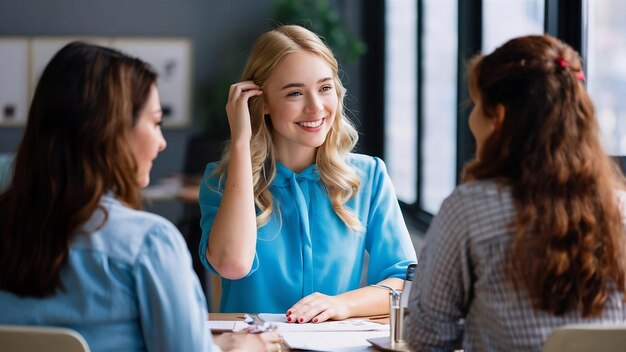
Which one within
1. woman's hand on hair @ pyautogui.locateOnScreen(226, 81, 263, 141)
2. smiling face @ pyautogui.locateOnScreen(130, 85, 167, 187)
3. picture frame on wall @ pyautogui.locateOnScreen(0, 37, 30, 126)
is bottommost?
picture frame on wall @ pyautogui.locateOnScreen(0, 37, 30, 126)

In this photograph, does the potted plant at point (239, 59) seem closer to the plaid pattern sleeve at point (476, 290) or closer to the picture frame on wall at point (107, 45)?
the picture frame on wall at point (107, 45)

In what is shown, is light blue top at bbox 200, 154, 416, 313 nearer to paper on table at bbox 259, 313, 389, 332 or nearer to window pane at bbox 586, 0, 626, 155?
paper on table at bbox 259, 313, 389, 332

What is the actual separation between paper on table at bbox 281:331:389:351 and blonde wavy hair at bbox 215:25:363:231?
447 mm

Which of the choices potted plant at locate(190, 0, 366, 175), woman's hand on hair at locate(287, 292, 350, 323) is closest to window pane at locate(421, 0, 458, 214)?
potted plant at locate(190, 0, 366, 175)

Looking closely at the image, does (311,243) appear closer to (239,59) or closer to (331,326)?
(331,326)

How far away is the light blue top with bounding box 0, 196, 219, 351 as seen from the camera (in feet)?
4.39

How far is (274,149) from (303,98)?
0.66 ft

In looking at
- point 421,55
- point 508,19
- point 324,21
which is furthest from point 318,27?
point 508,19

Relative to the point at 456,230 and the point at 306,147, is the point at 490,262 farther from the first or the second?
the point at 306,147

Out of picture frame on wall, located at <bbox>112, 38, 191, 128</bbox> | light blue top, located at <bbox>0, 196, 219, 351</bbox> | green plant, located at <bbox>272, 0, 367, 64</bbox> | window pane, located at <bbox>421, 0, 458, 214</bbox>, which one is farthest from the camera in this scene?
picture frame on wall, located at <bbox>112, 38, 191, 128</bbox>

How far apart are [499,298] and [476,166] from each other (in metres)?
0.23

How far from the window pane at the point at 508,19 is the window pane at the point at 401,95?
4.08ft

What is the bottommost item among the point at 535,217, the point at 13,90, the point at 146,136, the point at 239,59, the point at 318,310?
the point at 13,90

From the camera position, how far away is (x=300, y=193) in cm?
232
